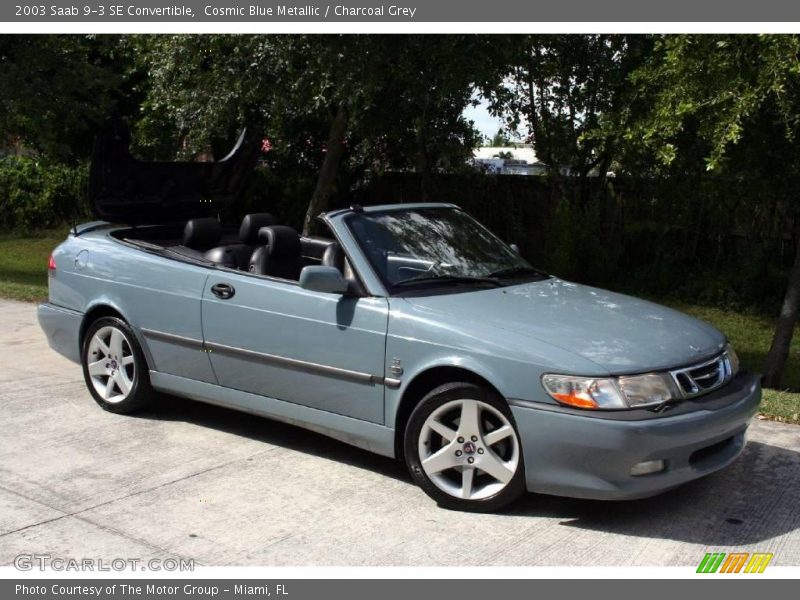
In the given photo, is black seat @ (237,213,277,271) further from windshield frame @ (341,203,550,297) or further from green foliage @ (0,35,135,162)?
green foliage @ (0,35,135,162)

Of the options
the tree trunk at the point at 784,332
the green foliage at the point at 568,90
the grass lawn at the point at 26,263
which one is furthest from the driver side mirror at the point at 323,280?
the grass lawn at the point at 26,263

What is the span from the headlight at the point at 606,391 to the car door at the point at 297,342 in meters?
1.03

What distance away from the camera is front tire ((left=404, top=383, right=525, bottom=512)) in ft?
15.9

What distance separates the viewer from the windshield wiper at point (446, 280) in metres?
5.54

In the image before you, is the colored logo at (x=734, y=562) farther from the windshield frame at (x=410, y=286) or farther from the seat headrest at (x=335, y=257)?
the seat headrest at (x=335, y=257)

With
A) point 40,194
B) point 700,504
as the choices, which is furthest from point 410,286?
point 40,194

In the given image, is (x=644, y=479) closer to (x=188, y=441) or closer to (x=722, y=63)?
(x=188, y=441)

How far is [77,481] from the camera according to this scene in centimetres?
545

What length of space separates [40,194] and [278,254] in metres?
19.8

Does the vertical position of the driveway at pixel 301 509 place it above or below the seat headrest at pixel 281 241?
below

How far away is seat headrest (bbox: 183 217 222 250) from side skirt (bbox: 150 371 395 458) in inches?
37.8

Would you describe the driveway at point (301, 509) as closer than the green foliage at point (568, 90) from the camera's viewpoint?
Yes

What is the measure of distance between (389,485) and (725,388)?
71.9 inches

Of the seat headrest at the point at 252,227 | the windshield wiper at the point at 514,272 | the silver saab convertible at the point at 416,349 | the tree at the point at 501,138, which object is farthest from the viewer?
the tree at the point at 501,138
